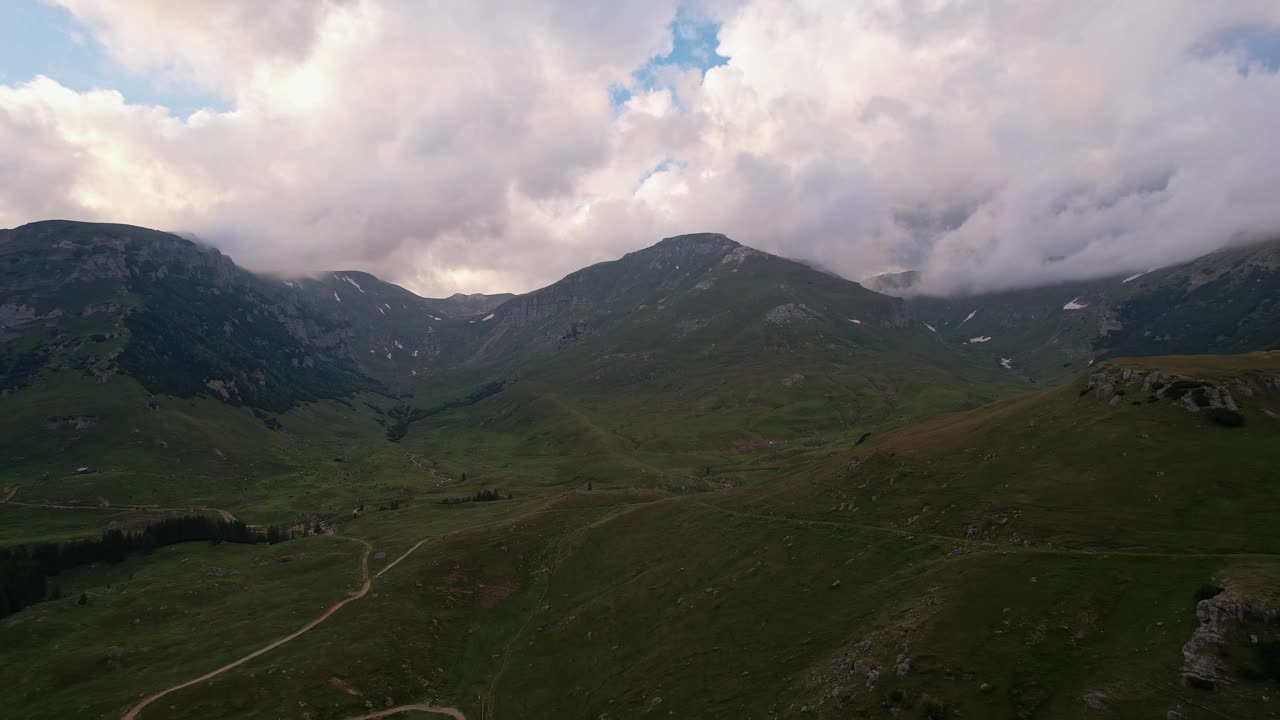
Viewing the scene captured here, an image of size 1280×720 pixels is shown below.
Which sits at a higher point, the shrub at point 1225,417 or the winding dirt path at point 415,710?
the shrub at point 1225,417

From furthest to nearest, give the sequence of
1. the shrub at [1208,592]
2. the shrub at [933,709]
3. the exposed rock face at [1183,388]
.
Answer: the exposed rock face at [1183,388]
the shrub at [1208,592]
the shrub at [933,709]

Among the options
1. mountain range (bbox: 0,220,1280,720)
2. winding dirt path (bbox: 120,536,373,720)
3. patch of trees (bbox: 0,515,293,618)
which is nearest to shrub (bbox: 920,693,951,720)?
mountain range (bbox: 0,220,1280,720)

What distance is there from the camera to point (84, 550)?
14712 cm

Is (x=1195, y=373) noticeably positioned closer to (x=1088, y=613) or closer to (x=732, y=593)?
(x=1088, y=613)

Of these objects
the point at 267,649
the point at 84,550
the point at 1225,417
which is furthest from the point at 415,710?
the point at 84,550

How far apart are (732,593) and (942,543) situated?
81.8ft

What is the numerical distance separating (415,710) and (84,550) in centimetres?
13289

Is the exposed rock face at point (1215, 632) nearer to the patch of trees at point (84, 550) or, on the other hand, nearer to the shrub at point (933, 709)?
the shrub at point (933, 709)

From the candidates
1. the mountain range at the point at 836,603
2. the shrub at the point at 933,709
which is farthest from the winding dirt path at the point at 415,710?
the shrub at the point at 933,709

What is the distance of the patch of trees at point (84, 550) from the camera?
11950cm

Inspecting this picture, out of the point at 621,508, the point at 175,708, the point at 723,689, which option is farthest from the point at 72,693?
the point at 621,508

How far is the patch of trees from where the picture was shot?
4705 inches

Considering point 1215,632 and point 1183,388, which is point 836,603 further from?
point 1183,388

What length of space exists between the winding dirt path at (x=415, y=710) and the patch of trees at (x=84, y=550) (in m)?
90.0
